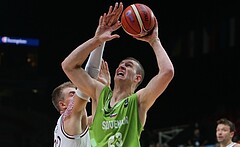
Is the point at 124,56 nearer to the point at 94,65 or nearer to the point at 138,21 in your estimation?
the point at 94,65

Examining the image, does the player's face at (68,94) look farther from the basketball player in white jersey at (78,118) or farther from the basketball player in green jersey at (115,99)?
the basketball player in green jersey at (115,99)

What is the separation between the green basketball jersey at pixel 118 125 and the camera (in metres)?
3.05

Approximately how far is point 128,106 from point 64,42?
38.9ft

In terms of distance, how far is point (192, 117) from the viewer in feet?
51.3

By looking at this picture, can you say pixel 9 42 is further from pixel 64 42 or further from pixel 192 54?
pixel 192 54

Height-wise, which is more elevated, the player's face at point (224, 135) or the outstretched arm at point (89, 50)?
the outstretched arm at point (89, 50)

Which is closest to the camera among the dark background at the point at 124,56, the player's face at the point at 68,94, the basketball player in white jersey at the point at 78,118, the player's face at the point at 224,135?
the basketball player in white jersey at the point at 78,118

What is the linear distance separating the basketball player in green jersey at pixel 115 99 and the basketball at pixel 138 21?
51 mm

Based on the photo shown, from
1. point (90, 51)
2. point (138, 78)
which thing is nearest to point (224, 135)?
point (138, 78)

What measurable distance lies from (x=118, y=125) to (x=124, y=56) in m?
12.5

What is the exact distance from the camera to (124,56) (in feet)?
50.8

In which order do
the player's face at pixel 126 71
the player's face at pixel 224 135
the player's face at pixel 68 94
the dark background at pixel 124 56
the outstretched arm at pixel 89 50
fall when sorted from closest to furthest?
the outstretched arm at pixel 89 50, the player's face at pixel 126 71, the player's face at pixel 68 94, the player's face at pixel 224 135, the dark background at pixel 124 56

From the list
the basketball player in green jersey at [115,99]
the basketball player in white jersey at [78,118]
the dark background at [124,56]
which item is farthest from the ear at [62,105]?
the dark background at [124,56]

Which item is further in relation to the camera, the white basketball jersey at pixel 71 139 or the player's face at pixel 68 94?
the player's face at pixel 68 94
